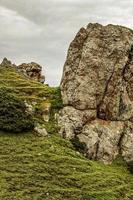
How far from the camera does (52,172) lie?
62.1 metres

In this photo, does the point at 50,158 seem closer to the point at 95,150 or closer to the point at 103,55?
the point at 95,150

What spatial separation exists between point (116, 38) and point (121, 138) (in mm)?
16391

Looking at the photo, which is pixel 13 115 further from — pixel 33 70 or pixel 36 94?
pixel 33 70

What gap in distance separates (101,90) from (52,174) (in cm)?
2379

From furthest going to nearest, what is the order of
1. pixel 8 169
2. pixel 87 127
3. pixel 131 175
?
pixel 87 127
pixel 131 175
pixel 8 169

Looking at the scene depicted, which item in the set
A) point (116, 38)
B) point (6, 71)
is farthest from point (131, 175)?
point (6, 71)

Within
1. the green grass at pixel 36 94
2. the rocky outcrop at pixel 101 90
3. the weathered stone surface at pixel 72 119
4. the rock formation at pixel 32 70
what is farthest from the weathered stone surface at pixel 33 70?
the weathered stone surface at pixel 72 119

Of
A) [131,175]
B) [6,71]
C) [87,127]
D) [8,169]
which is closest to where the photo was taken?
[8,169]

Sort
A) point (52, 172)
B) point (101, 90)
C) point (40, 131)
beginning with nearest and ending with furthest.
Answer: point (52, 172) < point (40, 131) < point (101, 90)

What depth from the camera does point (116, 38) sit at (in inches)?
3285

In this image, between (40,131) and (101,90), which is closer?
(40,131)

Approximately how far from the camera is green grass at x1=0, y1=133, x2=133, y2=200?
5634cm

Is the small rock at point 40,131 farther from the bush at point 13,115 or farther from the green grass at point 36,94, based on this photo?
the green grass at point 36,94

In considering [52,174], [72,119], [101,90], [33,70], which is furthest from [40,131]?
[33,70]
